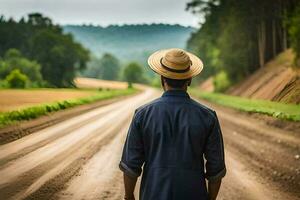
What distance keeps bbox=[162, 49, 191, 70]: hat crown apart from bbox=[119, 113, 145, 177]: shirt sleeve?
480 millimetres

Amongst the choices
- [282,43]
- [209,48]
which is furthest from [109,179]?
[209,48]

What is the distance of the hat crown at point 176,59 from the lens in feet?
12.2

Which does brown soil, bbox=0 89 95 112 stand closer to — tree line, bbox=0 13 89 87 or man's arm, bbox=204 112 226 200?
man's arm, bbox=204 112 226 200

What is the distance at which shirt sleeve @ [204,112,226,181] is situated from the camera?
362 cm

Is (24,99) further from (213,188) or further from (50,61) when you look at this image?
(50,61)

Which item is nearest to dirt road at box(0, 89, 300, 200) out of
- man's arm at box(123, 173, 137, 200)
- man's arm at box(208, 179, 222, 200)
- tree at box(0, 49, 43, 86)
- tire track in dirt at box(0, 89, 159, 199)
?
tire track in dirt at box(0, 89, 159, 199)

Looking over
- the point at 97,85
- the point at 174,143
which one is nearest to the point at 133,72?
the point at 97,85

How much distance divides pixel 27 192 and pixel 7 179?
3.80ft

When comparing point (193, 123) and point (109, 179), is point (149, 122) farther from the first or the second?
point (109, 179)

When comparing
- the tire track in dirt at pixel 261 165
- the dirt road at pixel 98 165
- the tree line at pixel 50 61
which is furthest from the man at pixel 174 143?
the tree line at pixel 50 61

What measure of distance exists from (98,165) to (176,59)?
292 inches

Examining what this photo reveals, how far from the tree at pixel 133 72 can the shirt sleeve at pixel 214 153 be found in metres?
168

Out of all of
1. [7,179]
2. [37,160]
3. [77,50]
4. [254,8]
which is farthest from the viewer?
[77,50]

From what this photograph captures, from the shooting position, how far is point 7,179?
357 inches
